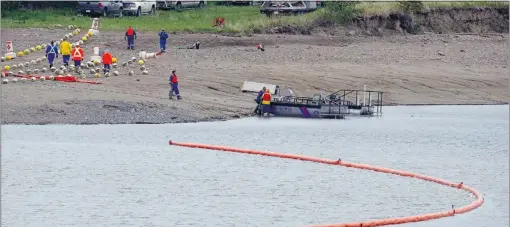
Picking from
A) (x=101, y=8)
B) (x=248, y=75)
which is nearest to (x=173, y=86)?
(x=248, y=75)

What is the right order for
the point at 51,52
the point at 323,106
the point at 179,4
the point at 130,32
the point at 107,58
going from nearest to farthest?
the point at 323,106 → the point at 51,52 → the point at 107,58 → the point at 130,32 → the point at 179,4

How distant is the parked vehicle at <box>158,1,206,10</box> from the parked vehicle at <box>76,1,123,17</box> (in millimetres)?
4857

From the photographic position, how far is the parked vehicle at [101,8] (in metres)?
68.3

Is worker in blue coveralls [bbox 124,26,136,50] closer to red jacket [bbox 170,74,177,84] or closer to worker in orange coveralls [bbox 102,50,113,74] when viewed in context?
worker in orange coveralls [bbox 102,50,113,74]

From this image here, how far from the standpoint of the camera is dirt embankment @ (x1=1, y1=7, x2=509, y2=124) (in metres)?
51.8

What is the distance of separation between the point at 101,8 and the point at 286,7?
8.79 m

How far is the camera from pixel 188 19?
229 feet

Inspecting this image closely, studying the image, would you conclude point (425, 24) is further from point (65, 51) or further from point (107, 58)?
point (65, 51)

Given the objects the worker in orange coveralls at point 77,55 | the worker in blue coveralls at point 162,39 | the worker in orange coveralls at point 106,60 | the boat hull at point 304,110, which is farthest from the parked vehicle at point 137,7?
the boat hull at point 304,110

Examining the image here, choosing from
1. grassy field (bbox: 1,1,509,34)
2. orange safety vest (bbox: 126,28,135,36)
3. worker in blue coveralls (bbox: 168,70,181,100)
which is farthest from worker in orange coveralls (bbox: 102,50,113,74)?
grassy field (bbox: 1,1,509,34)

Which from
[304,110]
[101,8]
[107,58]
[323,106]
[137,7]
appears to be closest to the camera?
[304,110]

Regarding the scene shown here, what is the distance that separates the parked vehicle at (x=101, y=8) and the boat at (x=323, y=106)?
569 inches

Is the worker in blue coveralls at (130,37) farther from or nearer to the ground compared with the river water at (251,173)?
farther from the ground

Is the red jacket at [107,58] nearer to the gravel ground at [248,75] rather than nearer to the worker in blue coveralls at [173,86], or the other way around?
the gravel ground at [248,75]
